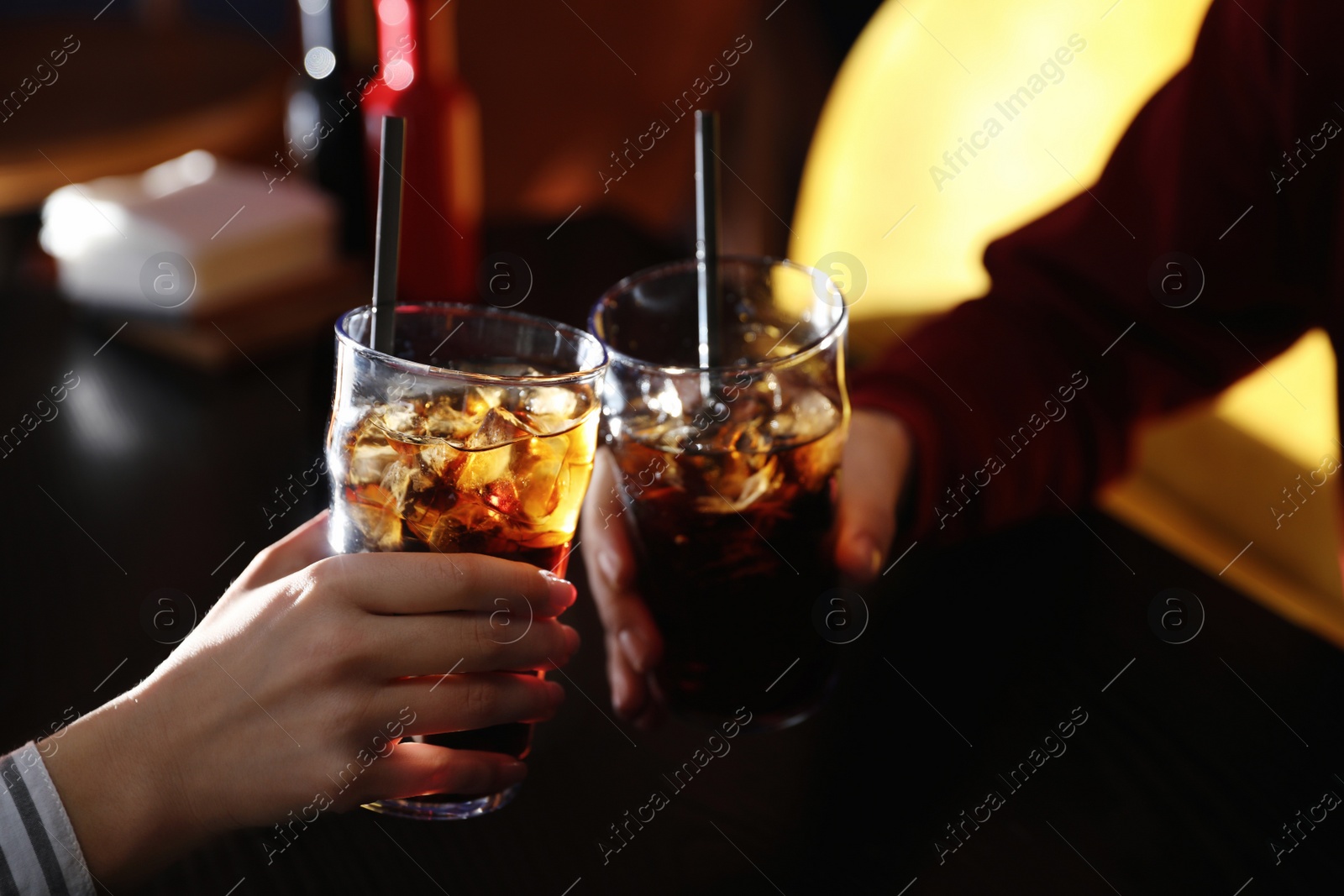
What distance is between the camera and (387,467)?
65 centimetres

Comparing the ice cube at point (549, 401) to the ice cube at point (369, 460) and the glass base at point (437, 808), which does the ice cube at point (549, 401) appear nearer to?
the ice cube at point (369, 460)

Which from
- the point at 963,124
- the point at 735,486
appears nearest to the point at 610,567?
the point at 735,486

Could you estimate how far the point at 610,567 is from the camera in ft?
2.70

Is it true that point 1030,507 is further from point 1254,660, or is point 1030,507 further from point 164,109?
point 164,109

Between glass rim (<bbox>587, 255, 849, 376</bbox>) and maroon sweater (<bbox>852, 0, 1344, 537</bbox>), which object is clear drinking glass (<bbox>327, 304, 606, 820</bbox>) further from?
maroon sweater (<bbox>852, 0, 1344, 537</bbox>)

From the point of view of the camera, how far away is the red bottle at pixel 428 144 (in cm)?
121

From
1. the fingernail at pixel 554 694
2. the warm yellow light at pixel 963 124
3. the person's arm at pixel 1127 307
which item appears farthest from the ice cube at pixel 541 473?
the warm yellow light at pixel 963 124

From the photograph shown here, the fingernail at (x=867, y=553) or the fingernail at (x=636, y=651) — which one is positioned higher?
the fingernail at (x=636, y=651)

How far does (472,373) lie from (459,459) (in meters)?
0.08

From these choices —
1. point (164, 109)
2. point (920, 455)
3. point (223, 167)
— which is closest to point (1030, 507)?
point (920, 455)

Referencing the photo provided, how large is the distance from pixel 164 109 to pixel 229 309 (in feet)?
3.70

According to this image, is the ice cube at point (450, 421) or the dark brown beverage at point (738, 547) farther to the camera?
the dark brown beverage at point (738, 547)

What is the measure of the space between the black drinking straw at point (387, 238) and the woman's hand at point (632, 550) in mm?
183

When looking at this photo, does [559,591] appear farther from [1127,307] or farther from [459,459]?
[1127,307]
